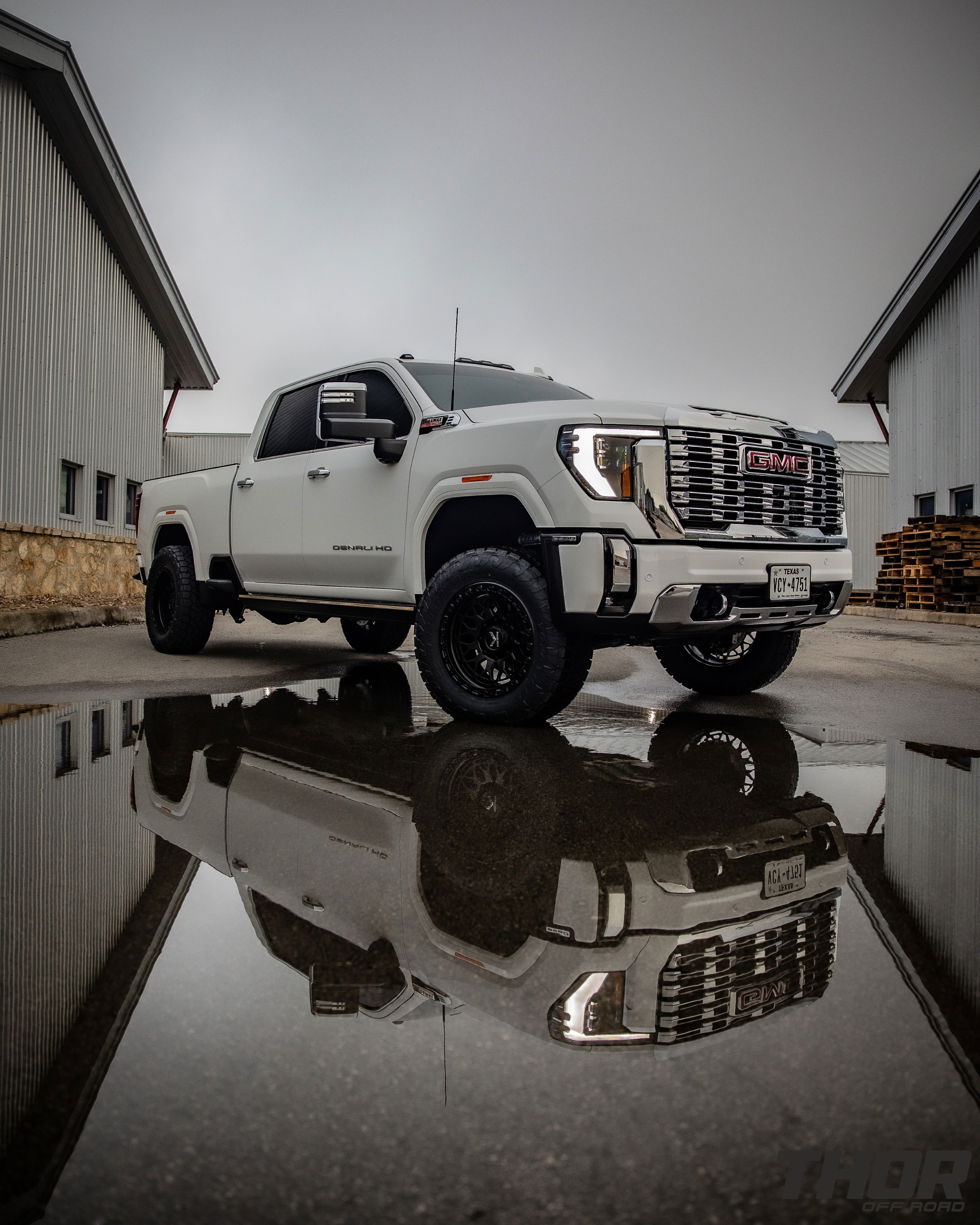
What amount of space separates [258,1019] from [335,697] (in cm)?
453

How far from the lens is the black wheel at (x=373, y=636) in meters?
9.23

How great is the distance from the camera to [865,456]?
36250 millimetres

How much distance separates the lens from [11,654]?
27.1 feet

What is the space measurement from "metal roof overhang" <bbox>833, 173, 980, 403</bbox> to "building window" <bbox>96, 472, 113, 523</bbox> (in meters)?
18.0

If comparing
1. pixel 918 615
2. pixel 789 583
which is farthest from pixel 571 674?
pixel 918 615

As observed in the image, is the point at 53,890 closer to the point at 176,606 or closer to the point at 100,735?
the point at 100,735

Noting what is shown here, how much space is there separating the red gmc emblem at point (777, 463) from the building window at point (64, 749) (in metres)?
3.61

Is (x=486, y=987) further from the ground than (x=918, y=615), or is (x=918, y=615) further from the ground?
(x=918, y=615)

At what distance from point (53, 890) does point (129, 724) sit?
2.72 m

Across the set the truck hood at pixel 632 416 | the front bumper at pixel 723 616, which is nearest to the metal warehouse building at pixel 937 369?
the front bumper at pixel 723 616

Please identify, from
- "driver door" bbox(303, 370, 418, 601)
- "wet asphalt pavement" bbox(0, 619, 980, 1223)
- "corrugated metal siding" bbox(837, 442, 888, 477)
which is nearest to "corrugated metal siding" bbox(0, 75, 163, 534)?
"driver door" bbox(303, 370, 418, 601)

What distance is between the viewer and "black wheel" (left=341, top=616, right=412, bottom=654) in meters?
9.23

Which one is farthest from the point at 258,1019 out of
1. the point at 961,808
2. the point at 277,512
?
the point at 277,512

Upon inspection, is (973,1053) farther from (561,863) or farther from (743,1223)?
(561,863)
